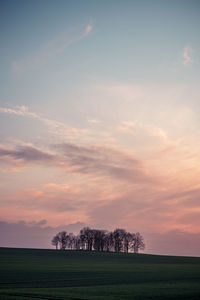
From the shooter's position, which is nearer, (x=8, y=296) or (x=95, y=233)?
(x=8, y=296)

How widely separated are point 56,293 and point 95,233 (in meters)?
150

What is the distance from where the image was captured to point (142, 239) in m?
181

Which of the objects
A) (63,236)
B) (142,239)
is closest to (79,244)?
(63,236)

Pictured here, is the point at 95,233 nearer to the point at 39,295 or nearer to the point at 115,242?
the point at 115,242

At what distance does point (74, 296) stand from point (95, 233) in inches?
5964

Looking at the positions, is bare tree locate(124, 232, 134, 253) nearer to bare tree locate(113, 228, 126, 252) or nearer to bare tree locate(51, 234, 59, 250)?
bare tree locate(113, 228, 126, 252)

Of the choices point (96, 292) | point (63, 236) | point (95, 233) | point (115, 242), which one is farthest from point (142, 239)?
point (96, 292)

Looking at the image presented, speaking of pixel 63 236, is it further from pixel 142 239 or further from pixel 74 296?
pixel 74 296

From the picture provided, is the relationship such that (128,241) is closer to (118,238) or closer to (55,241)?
(118,238)

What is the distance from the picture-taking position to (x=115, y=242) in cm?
17588

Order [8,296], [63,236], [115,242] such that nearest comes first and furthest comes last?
[8,296] → [115,242] → [63,236]

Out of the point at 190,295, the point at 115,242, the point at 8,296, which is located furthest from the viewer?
the point at 115,242

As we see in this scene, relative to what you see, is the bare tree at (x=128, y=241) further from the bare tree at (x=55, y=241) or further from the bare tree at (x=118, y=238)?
the bare tree at (x=55, y=241)

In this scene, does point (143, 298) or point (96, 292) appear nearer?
point (143, 298)
